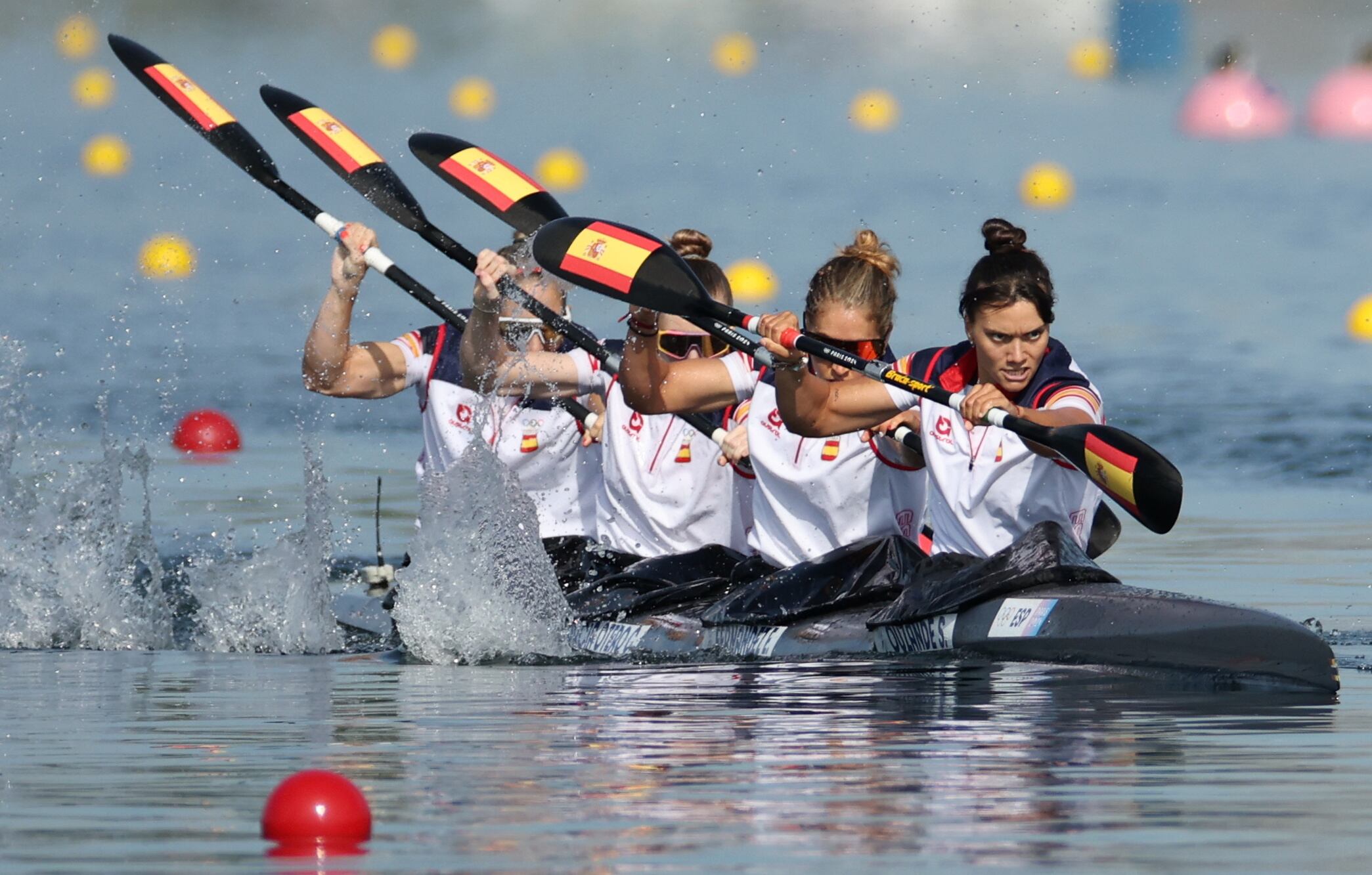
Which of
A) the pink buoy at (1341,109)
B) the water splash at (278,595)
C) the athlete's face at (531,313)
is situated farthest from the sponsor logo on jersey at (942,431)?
the pink buoy at (1341,109)

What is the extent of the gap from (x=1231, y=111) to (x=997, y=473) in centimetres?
2507

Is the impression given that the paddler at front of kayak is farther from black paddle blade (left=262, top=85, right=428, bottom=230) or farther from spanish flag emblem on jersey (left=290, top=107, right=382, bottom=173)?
spanish flag emblem on jersey (left=290, top=107, right=382, bottom=173)

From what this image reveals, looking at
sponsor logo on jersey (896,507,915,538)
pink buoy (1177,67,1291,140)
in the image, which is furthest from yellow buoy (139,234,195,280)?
sponsor logo on jersey (896,507,915,538)

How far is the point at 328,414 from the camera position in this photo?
15594mm

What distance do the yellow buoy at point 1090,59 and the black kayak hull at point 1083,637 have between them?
26165 millimetres

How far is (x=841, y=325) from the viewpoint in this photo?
7184mm

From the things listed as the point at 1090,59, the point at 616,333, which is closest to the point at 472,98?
the point at 1090,59

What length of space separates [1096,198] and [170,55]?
1160 centimetres

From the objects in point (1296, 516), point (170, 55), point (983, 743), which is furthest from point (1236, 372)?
point (170, 55)

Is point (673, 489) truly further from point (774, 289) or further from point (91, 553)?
point (774, 289)

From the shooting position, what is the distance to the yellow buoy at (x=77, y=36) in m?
31.6

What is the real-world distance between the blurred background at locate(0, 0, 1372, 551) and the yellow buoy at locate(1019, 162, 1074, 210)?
3.9 inches

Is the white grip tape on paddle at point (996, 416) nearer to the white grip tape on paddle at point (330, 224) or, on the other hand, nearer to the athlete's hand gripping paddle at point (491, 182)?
the athlete's hand gripping paddle at point (491, 182)

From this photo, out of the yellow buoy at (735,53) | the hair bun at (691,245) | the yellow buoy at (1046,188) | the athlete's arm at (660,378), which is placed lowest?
the athlete's arm at (660,378)
